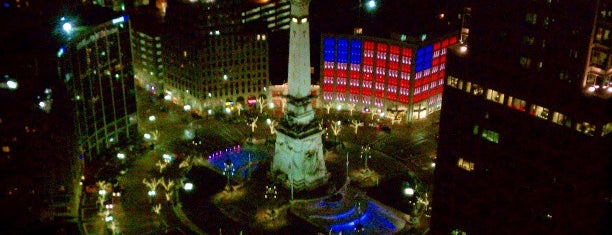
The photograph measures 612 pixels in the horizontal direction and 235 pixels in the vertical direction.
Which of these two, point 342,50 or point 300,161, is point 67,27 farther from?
point 342,50

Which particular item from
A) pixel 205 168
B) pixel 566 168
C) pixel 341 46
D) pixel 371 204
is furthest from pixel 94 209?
pixel 566 168

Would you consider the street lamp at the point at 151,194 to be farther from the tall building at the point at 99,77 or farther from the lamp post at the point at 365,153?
the lamp post at the point at 365,153

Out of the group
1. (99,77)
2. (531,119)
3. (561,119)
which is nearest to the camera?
(561,119)

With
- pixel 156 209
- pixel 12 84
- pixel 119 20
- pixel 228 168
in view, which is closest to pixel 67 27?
pixel 119 20

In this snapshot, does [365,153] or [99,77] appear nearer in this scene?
[99,77]

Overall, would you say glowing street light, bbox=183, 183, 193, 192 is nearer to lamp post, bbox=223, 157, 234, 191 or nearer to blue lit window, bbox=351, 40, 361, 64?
lamp post, bbox=223, 157, 234, 191

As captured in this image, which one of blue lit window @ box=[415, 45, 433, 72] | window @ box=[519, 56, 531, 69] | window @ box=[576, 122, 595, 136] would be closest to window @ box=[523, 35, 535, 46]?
window @ box=[519, 56, 531, 69]
